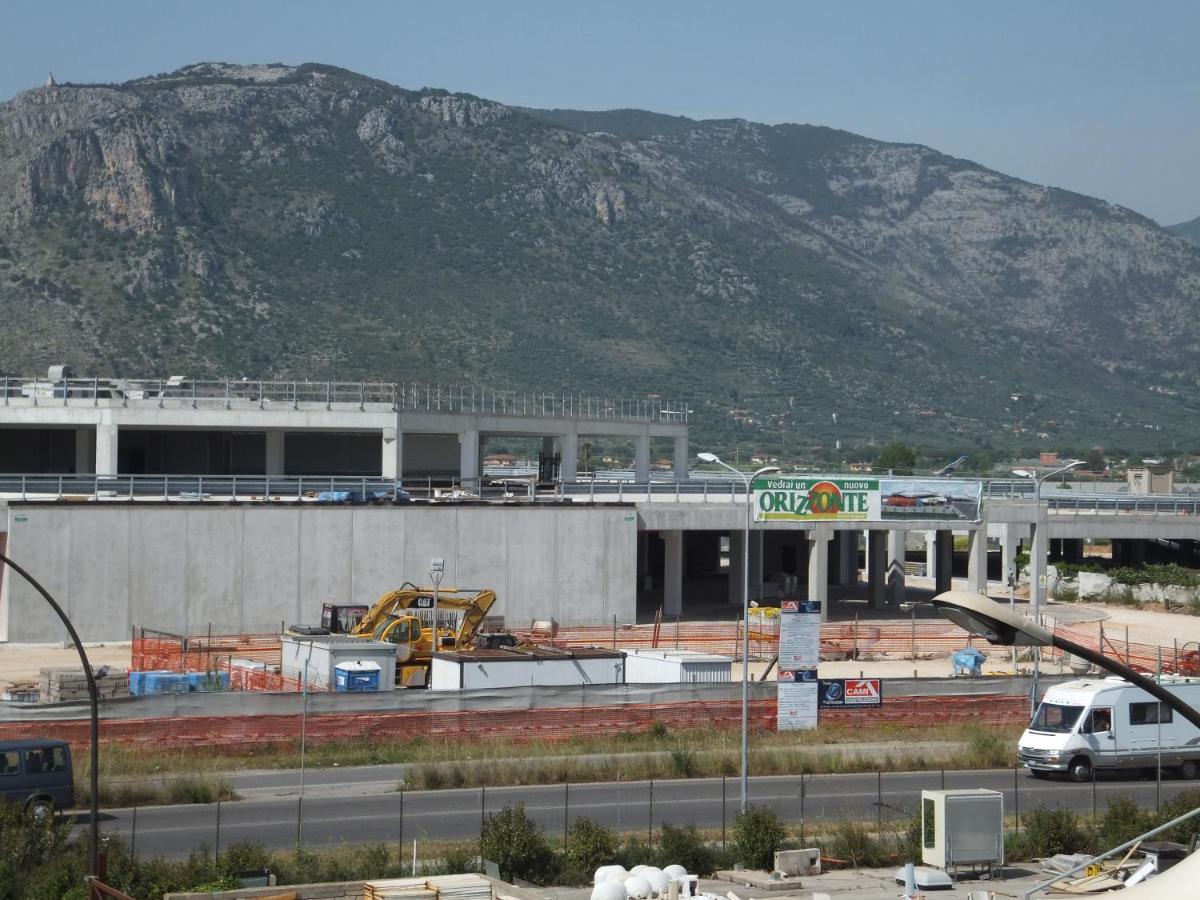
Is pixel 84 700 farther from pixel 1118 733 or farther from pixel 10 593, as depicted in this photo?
pixel 1118 733

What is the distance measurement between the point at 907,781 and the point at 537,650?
13.1 m

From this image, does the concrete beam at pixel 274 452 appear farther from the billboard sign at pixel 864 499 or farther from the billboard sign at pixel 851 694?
the billboard sign at pixel 851 694

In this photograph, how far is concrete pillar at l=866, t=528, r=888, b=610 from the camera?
71.8 meters

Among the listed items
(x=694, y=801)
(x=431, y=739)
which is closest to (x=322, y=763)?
(x=431, y=739)

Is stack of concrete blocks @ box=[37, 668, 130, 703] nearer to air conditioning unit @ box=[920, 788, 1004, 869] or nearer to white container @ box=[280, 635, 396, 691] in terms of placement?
white container @ box=[280, 635, 396, 691]

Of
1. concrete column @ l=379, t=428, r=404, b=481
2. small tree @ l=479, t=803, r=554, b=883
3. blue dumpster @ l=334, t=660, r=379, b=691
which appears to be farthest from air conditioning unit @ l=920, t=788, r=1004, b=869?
concrete column @ l=379, t=428, r=404, b=481

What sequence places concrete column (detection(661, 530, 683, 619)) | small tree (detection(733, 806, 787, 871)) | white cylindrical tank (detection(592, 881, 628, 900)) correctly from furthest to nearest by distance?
concrete column (detection(661, 530, 683, 619)) < small tree (detection(733, 806, 787, 871)) < white cylindrical tank (detection(592, 881, 628, 900))

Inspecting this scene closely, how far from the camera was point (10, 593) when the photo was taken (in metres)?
53.7

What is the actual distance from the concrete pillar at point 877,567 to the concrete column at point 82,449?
32030mm

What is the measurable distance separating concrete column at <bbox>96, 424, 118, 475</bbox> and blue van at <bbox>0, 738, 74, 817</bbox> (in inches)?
1309

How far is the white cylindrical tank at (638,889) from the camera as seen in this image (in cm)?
2459

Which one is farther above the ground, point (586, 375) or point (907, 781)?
point (586, 375)

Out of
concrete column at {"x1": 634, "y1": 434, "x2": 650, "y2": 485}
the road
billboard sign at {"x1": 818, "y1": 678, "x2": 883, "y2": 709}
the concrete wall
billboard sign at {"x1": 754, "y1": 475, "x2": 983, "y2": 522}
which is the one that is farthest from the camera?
concrete column at {"x1": 634, "y1": 434, "x2": 650, "y2": 485}

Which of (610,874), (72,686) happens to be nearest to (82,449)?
(72,686)
